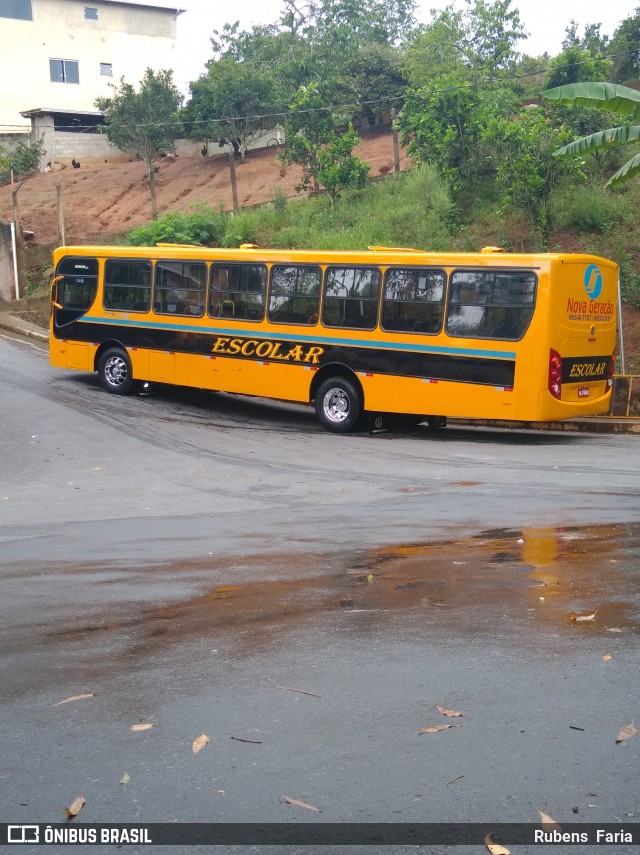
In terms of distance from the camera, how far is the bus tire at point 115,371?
21672 mm

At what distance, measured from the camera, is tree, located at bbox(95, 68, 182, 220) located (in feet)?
158

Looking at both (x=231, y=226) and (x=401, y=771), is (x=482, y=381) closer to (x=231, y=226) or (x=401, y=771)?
(x=401, y=771)

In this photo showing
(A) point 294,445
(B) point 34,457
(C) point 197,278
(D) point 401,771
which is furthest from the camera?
(C) point 197,278

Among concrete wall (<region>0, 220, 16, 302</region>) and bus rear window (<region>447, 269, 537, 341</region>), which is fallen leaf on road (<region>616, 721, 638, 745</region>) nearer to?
bus rear window (<region>447, 269, 537, 341</region>)

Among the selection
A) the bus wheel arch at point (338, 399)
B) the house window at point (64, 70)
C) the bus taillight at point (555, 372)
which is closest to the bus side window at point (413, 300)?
the bus wheel arch at point (338, 399)

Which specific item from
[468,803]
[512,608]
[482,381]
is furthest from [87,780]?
[482,381]

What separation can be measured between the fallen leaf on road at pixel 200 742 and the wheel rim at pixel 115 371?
1764 cm

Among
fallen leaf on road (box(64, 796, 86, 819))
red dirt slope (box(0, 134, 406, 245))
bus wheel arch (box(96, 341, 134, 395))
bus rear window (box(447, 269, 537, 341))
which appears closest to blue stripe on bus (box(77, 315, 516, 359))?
bus rear window (box(447, 269, 537, 341))

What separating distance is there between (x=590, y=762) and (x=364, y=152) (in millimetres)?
45932

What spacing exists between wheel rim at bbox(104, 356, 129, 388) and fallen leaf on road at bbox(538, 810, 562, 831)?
18.7 metres

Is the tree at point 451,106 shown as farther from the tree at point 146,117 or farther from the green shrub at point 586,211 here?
the tree at point 146,117

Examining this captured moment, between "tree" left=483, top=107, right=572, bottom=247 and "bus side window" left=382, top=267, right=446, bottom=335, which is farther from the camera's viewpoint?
"tree" left=483, top=107, right=572, bottom=247

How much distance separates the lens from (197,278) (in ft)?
67.3

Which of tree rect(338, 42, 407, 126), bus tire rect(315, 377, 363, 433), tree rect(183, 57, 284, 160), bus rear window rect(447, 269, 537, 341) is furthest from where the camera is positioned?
tree rect(338, 42, 407, 126)
